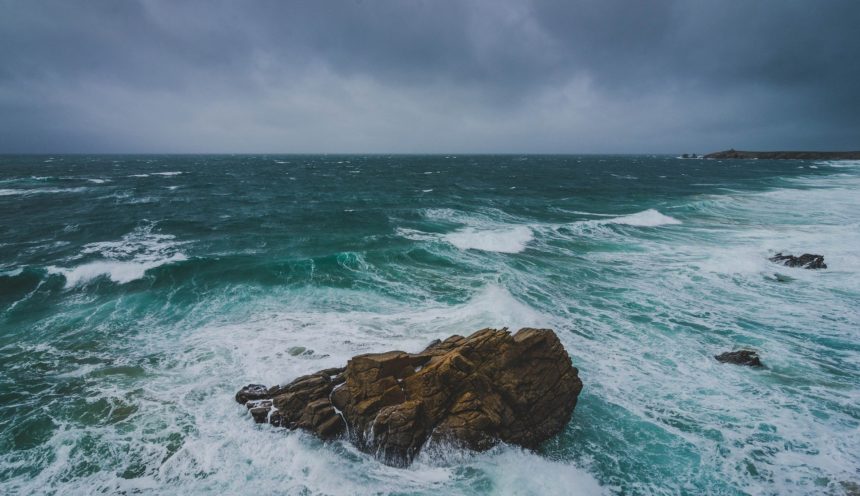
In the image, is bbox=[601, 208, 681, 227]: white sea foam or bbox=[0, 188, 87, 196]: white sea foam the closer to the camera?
bbox=[601, 208, 681, 227]: white sea foam

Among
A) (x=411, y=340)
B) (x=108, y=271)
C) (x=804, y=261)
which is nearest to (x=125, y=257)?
(x=108, y=271)

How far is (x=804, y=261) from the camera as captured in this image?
82.0 ft

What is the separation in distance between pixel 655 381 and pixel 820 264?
20275mm

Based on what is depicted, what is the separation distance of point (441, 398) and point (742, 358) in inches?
485

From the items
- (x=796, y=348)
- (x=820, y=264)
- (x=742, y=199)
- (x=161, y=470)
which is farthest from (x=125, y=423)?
(x=742, y=199)

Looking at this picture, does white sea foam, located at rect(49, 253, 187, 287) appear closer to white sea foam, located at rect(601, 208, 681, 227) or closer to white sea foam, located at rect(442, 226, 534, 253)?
white sea foam, located at rect(442, 226, 534, 253)

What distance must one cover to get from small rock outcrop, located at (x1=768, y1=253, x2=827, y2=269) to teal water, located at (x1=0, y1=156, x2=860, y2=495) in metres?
0.82

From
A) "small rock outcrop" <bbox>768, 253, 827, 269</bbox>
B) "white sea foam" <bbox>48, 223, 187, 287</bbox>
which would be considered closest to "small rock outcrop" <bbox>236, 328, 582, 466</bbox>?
"white sea foam" <bbox>48, 223, 187, 287</bbox>

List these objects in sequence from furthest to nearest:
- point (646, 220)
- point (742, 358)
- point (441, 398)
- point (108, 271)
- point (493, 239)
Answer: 1. point (646, 220)
2. point (493, 239)
3. point (108, 271)
4. point (742, 358)
5. point (441, 398)

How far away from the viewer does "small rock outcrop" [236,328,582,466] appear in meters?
10.6

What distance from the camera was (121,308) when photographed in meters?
19.5

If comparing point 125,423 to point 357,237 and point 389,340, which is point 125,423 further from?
point 357,237

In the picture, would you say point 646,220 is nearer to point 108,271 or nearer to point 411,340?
point 411,340

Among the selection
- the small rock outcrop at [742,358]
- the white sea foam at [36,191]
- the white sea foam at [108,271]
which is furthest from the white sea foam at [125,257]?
the white sea foam at [36,191]
